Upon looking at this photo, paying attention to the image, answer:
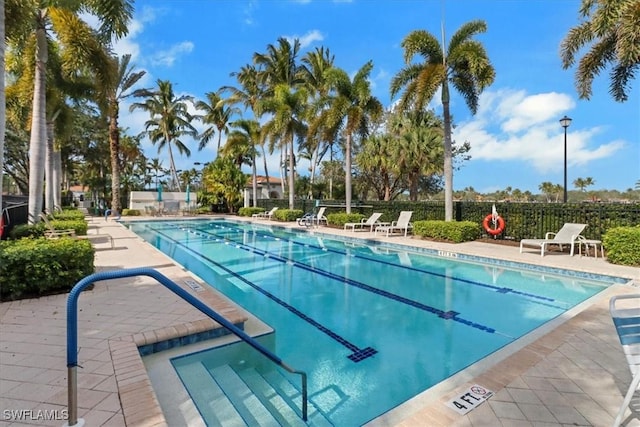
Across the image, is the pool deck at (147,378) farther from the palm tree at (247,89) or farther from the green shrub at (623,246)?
the palm tree at (247,89)

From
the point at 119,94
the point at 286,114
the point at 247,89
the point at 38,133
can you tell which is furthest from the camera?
the point at 247,89

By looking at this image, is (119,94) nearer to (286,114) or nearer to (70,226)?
(286,114)

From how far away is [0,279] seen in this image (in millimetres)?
4715

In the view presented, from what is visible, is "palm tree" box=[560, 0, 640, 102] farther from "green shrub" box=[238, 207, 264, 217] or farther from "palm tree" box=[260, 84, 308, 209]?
"green shrub" box=[238, 207, 264, 217]

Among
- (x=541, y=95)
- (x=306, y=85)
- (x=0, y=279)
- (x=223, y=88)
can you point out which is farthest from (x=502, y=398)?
(x=223, y=88)

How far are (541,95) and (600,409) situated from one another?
819 inches

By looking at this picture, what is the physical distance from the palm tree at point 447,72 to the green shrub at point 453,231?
51cm

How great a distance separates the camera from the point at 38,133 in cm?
823

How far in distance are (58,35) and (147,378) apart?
376 inches

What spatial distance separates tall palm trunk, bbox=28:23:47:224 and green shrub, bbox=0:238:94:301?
12.7ft

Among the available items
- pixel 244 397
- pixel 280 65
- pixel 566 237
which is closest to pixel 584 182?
pixel 280 65

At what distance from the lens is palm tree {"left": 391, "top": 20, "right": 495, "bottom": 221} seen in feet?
36.6

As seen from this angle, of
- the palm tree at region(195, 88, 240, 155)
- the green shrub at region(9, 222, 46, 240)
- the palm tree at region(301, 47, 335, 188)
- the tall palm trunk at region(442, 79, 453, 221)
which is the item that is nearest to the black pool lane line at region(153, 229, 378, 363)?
the green shrub at region(9, 222, 46, 240)

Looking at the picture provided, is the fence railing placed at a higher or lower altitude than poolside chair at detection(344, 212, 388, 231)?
higher
